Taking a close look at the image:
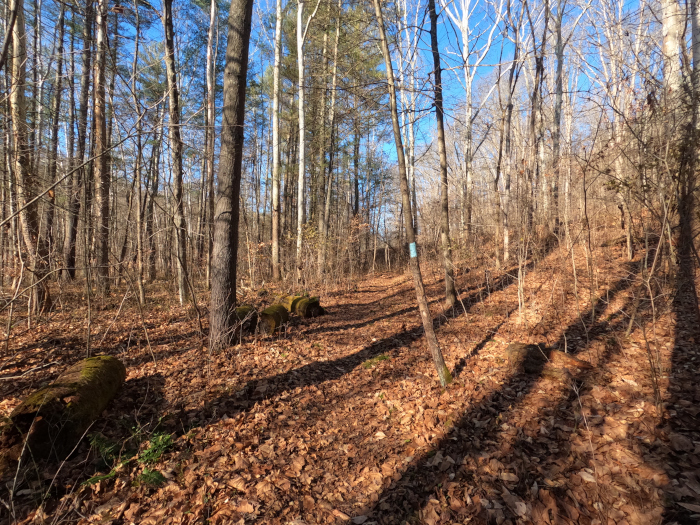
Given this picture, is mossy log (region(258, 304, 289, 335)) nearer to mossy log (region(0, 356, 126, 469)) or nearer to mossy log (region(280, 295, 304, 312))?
mossy log (region(280, 295, 304, 312))

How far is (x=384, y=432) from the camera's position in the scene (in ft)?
11.8

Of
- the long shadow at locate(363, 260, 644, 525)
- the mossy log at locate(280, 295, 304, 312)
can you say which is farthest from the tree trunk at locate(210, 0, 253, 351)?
the long shadow at locate(363, 260, 644, 525)

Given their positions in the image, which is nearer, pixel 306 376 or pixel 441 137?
pixel 306 376

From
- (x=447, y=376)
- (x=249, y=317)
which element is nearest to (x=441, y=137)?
(x=447, y=376)

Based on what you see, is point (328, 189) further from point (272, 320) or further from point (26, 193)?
point (26, 193)

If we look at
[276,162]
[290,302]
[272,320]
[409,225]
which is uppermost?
[276,162]

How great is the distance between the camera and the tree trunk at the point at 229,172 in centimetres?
517

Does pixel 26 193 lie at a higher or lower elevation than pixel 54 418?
higher

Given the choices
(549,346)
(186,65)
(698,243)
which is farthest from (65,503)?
(186,65)

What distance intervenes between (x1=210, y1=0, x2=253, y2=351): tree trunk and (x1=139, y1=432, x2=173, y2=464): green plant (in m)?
1.98

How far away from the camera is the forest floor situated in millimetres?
2504

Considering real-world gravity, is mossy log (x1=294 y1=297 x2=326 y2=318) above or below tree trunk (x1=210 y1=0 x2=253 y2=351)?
below

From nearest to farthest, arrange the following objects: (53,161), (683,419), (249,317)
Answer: (683,419) → (53,161) → (249,317)

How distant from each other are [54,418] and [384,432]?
3.24 m
